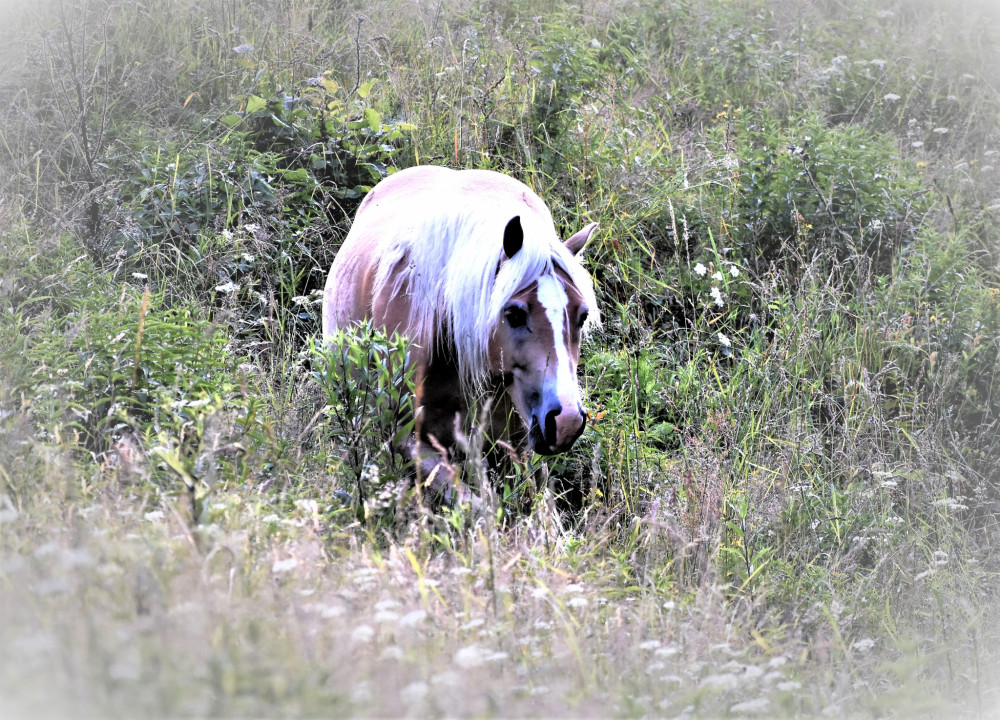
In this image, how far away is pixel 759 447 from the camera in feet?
15.6

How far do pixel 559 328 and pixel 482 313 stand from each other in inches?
12.4

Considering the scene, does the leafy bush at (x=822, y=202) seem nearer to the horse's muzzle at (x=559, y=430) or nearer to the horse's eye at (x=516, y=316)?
the horse's eye at (x=516, y=316)

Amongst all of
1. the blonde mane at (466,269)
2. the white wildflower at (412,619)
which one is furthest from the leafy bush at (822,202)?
the white wildflower at (412,619)

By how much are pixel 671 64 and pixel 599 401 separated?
4.20m

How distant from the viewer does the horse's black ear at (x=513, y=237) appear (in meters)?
3.71

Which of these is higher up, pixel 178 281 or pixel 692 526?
pixel 178 281

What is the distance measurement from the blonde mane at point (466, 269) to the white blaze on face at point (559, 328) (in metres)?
0.06

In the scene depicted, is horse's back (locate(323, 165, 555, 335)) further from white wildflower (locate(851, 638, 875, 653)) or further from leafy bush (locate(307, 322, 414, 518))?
white wildflower (locate(851, 638, 875, 653))

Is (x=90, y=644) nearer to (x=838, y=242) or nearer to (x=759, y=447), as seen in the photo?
(x=759, y=447)

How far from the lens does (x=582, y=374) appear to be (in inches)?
216

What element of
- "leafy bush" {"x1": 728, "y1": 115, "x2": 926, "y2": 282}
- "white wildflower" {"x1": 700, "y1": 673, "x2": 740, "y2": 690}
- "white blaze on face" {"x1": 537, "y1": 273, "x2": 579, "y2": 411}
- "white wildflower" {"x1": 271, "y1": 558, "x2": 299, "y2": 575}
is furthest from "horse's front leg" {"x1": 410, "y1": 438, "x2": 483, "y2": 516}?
"leafy bush" {"x1": 728, "y1": 115, "x2": 926, "y2": 282}

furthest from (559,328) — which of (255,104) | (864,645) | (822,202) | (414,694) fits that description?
(255,104)

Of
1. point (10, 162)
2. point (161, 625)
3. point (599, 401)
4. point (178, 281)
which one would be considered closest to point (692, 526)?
point (599, 401)

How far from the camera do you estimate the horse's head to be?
3549mm
